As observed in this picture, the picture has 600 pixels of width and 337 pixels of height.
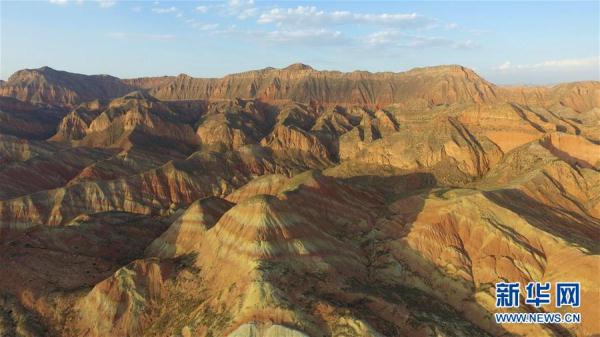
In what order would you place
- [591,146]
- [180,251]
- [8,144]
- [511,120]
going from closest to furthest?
[180,251] < [591,146] < [511,120] < [8,144]

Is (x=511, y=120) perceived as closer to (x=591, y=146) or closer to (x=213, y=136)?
(x=591, y=146)

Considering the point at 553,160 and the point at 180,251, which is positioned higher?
the point at 553,160

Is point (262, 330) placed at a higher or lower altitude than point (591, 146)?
lower

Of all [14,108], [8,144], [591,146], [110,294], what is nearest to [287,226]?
[110,294]

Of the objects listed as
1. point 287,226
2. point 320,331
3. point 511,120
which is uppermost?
point 511,120

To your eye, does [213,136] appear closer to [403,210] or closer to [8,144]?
[8,144]

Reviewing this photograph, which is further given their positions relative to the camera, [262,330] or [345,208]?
[345,208]

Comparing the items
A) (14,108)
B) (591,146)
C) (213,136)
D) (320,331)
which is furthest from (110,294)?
(14,108)

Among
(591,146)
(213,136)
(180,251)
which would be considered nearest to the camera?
(180,251)

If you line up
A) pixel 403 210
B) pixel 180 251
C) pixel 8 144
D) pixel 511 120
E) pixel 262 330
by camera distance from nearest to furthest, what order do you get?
pixel 262 330 < pixel 180 251 < pixel 403 210 < pixel 511 120 < pixel 8 144
